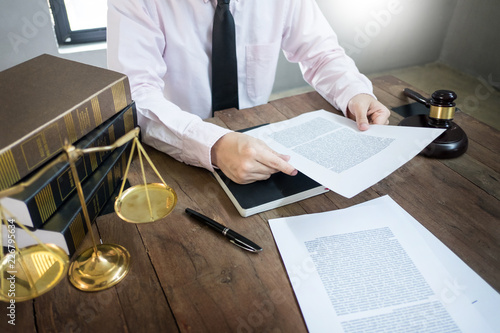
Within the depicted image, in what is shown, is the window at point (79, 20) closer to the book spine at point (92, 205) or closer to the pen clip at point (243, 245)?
the book spine at point (92, 205)

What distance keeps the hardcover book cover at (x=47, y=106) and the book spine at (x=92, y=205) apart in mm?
108

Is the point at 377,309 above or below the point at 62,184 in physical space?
below

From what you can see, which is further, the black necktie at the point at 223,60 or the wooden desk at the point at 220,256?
the black necktie at the point at 223,60

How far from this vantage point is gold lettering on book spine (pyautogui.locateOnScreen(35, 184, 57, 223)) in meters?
0.68

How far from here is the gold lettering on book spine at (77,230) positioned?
0.76 m

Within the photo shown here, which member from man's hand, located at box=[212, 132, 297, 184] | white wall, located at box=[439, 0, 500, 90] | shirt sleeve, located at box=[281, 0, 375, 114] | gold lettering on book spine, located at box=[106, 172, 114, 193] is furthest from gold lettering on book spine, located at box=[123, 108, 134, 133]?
white wall, located at box=[439, 0, 500, 90]

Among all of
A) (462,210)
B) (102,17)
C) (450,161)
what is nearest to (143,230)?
(462,210)

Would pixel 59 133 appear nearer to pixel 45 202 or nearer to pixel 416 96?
pixel 45 202

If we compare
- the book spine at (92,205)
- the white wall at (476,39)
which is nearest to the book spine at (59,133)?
the book spine at (92,205)

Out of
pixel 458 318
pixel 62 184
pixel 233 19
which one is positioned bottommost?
pixel 458 318

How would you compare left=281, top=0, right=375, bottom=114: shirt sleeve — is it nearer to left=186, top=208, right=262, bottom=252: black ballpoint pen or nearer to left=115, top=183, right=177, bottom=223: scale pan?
left=186, top=208, right=262, bottom=252: black ballpoint pen

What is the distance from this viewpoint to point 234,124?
1.24m

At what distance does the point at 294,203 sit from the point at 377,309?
0.32 meters

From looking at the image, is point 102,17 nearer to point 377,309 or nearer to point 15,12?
point 15,12
